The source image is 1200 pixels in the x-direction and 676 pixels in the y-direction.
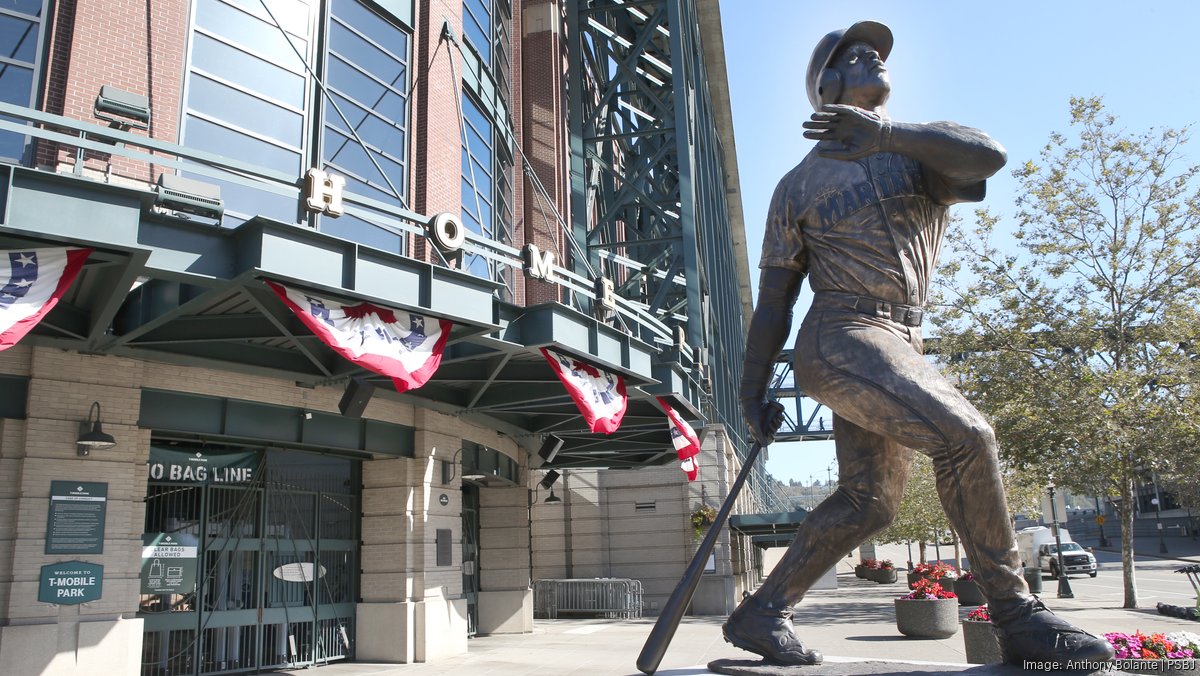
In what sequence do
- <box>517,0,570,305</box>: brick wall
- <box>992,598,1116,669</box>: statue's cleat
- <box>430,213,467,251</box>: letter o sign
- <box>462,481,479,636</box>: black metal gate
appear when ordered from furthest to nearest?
<box>517,0,570,305</box>: brick wall → <box>462,481,479,636</box>: black metal gate → <box>430,213,467,251</box>: letter o sign → <box>992,598,1116,669</box>: statue's cleat

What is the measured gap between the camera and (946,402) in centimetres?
393

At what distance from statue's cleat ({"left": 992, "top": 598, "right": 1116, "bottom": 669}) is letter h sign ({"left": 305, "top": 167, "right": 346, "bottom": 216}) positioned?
772 cm

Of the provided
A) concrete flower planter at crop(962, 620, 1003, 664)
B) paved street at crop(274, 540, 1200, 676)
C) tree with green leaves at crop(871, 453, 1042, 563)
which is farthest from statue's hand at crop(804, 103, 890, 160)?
tree with green leaves at crop(871, 453, 1042, 563)

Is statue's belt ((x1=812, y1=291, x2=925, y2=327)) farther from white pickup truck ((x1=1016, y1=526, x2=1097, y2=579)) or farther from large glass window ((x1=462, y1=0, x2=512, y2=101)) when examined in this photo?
white pickup truck ((x1=1016, y1=526, x2=1097, y2=579))

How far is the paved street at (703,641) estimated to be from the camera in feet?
42.0

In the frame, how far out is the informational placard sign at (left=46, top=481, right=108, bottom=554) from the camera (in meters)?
10.1

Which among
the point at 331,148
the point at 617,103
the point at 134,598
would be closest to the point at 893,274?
the point at 134,598

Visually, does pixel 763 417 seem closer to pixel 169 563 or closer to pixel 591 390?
pixel 591 390

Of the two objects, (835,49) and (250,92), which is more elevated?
(250,92)

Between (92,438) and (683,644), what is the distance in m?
9.58

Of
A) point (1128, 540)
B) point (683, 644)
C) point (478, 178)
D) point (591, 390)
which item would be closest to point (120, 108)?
point (591, 390)

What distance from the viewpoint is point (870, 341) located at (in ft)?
13.7

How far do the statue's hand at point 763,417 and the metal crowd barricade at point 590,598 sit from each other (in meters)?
20.7

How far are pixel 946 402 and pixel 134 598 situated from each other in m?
10.1
